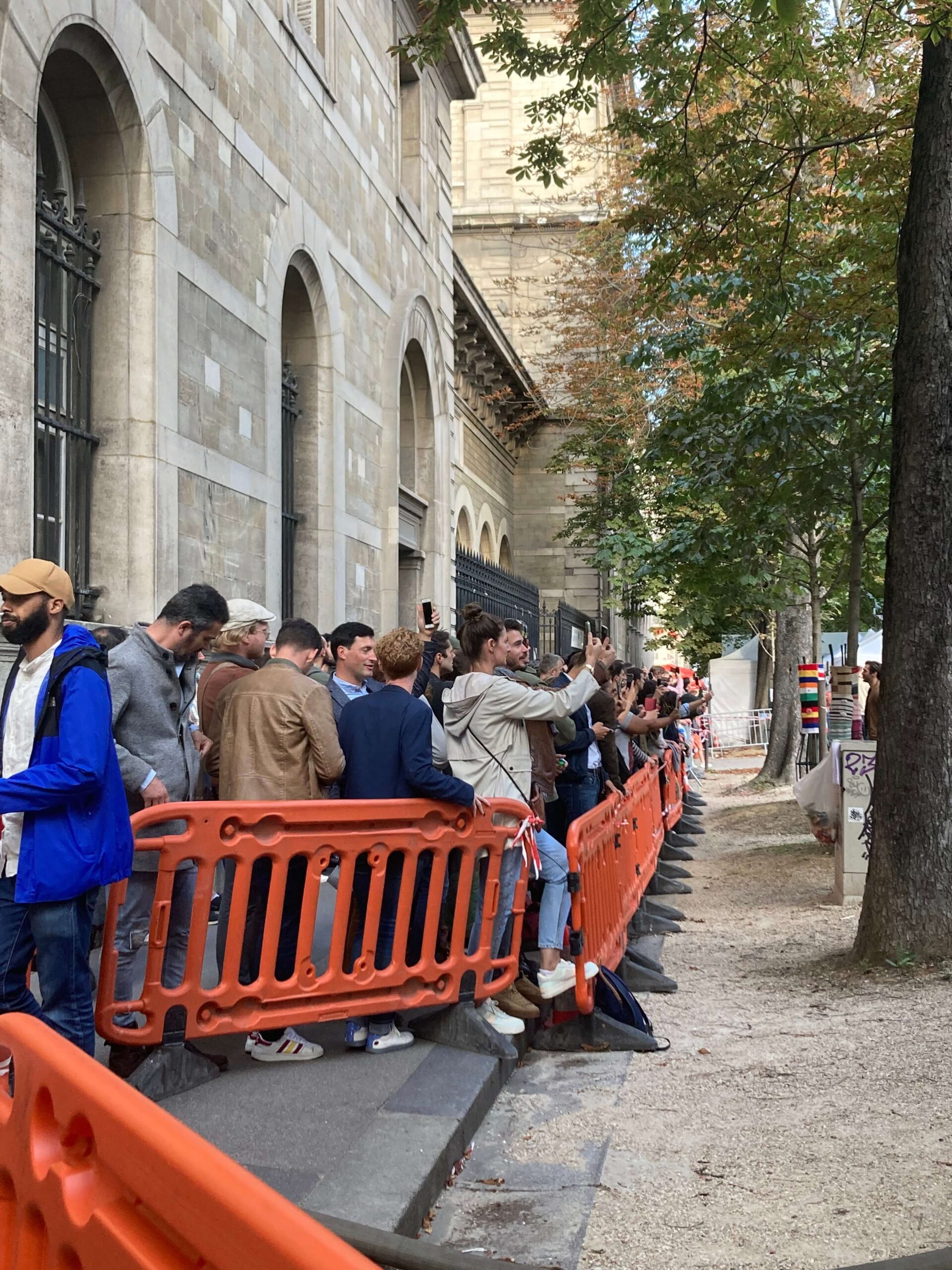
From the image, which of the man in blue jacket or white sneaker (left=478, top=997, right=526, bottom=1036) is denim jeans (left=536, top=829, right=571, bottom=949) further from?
the man in blue jacket

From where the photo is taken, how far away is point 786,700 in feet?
75.9

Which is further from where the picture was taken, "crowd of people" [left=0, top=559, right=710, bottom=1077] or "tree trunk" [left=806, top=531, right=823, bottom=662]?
"tree trunk" [left=806, top=531, right=823, bottom=662]

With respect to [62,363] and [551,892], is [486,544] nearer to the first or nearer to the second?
[62,363]

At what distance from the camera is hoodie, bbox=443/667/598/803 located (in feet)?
19.8

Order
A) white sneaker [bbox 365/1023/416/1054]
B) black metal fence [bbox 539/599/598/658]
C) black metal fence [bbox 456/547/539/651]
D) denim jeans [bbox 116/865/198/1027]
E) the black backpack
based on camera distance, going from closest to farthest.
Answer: denim jeans [bbox 116/865/198/1027]
white sneaker [bbox 365/1023/416/1054]
the black backpack
black metal fence [bbox 456/547/539/651]
black metal fence [bbox 539/599/598/658]

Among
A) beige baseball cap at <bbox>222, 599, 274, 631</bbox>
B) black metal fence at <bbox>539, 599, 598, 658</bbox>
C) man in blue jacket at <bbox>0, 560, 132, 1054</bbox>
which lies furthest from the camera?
black metal fence at <bbox>539, 599, 598, 658</bbox>

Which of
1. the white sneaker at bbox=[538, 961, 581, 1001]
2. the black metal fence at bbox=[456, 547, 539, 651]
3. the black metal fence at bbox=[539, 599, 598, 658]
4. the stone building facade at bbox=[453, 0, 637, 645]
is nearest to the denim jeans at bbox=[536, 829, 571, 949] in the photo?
the white sneaker at bbox=[538, 961, 581, 1001]

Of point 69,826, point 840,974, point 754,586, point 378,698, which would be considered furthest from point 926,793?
point 754,586

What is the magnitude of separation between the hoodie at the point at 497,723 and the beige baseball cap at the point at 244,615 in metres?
1.34

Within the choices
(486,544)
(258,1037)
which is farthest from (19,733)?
(486,544)

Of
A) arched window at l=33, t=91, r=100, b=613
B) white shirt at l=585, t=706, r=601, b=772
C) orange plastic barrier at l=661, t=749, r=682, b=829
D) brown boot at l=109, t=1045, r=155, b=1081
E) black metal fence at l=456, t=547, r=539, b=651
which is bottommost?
orange plastic barrier at l=661, t=749, r=682, b=829

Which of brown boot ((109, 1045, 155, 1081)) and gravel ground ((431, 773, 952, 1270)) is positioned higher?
brown boot ((109, 1045, 155, 1081))

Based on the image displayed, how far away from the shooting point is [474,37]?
35031mm

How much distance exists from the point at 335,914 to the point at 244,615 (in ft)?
6.84
